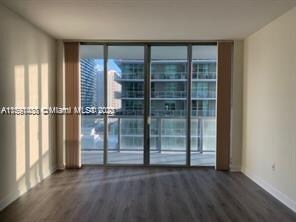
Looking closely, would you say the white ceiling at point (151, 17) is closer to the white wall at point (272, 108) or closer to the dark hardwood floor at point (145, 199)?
the white wall at point (272, 108)

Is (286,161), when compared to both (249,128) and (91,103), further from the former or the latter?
(91,103)

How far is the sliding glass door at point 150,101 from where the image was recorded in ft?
19.5

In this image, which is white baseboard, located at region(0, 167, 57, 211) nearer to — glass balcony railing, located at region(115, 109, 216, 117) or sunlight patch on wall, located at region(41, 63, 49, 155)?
sunlight patch on wall, located at region(41, 63, 49, 155)

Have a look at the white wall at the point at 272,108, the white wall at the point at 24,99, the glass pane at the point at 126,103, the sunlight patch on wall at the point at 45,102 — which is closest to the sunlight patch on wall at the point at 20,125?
the white wall at the point at 24,99

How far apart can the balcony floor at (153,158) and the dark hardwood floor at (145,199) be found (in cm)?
57

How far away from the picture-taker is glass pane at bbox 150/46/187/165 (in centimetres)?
598

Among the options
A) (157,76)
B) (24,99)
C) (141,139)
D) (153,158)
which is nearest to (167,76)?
(157,76)

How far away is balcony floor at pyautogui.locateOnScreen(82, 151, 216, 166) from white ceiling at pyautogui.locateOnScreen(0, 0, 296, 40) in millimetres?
2323

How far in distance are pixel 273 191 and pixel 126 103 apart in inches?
123

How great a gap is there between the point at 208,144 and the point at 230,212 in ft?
8.20

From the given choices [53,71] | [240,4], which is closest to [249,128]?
[240,4]

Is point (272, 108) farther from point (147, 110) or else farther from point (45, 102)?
point (45, 102)

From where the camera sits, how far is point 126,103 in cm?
605

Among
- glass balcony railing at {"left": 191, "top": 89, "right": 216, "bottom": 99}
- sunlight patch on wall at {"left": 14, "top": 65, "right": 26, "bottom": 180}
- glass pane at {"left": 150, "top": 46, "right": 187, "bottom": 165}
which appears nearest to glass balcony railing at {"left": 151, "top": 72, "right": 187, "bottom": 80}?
glass pane at {"left": 150, "top": 46, "right": 187, "bottom": 165}
